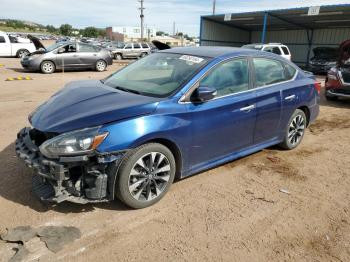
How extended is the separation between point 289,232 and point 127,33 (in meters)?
114

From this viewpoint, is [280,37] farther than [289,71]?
Yes

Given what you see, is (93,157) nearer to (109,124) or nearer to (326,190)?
(109,124)

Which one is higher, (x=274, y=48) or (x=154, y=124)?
(x=274, y=48)

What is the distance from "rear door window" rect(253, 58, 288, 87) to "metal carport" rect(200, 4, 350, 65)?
62.7 feet

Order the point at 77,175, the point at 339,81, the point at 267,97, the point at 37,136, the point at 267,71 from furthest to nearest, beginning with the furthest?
the point at 339,81 < the point at 267,71 < the point at 267,97 < the point at 37,136 < the point at 77,175

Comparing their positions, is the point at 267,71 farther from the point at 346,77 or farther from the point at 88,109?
the point at 346,77

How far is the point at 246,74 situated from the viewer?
4.35 metres

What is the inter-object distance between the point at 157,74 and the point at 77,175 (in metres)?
1.76

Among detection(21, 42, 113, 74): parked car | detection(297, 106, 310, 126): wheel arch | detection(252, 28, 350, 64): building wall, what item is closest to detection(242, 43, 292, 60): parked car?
detection(21, 42, 113, 74): parked car

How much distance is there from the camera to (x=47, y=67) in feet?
50.2

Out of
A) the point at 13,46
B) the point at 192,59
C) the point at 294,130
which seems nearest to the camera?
the point at 192,59

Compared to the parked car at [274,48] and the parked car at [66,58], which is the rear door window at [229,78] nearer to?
the parked car at [66,58]

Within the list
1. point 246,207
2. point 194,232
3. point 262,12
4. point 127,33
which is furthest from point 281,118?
point 127,33

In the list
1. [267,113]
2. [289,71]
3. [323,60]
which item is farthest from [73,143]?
[323,60]
